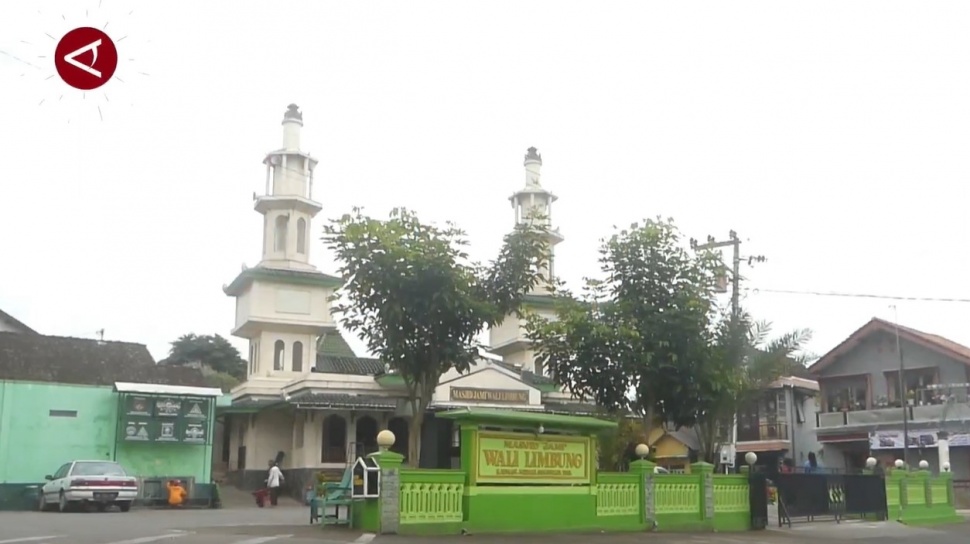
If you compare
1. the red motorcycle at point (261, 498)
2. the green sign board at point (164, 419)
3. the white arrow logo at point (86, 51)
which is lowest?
the red motorcycle at point (261, 498)

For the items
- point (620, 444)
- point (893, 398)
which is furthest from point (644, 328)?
point (893, 398)

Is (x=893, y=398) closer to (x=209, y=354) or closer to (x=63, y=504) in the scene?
(x=63, y=504)

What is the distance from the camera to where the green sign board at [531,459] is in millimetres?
15844

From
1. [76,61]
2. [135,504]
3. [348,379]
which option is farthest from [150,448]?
[76,61]

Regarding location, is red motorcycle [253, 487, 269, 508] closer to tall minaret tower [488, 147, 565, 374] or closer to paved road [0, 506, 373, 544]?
paved road [0, 506, 373, 544]

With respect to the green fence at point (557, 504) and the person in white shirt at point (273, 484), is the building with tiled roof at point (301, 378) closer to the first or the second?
the person in white shirt at point (273, 484)

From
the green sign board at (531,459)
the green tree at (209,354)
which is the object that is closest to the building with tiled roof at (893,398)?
the green sign board at (531,459)

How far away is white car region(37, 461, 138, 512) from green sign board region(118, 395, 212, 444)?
3.75 meters

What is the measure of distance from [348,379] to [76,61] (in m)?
27.4

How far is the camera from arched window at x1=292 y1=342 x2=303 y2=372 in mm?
38594

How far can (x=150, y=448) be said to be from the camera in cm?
Result: 2777

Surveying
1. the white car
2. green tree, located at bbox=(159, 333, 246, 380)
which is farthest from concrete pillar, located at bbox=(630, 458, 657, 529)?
green tree, located at bbox=(159, 333, 246, 380)

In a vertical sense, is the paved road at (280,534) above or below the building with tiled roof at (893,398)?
below

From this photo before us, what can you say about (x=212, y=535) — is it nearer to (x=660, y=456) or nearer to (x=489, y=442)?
(x=489, y=442)
